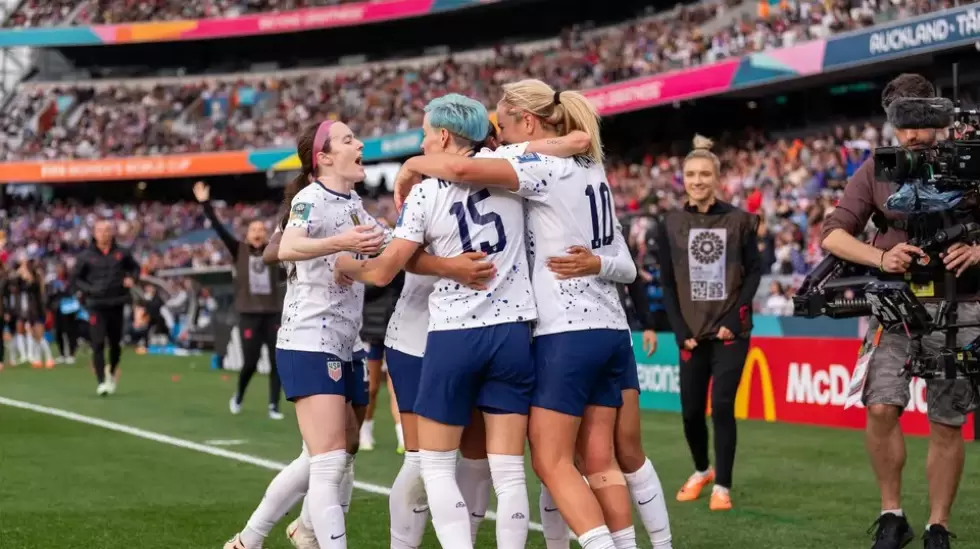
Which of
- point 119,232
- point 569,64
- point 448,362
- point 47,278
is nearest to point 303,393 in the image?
point 448,362

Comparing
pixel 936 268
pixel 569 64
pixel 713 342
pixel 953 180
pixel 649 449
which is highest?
pixel 569 64

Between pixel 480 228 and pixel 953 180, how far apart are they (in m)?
2.08

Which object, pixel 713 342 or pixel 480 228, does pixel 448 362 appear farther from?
pixel 713 342

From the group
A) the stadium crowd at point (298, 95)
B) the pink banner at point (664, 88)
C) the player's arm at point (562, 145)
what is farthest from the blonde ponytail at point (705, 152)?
the stadium crowd at point (298, 95)

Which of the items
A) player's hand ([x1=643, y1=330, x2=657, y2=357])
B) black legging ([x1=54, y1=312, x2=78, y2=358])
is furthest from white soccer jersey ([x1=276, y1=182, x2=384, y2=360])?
black legging ([x1=54, y1=312, x2=78, y2=358])

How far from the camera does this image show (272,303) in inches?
578

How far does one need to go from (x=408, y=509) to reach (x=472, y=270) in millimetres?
1348

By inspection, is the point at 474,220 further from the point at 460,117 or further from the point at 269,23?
the point at 269,23

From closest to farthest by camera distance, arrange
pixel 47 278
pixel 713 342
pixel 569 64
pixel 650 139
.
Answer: pixel 713 342
pixel 650 139
pixel 569 64
pixel 47 278

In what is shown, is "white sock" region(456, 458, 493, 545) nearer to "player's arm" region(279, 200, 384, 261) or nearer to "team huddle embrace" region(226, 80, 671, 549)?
"team huddle embrace" region(226, 80, 671, 549)

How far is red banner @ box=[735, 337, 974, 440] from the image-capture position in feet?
44.2

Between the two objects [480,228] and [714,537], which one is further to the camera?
[714,537]

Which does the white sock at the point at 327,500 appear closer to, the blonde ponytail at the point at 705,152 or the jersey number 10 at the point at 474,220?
the jersey number 10 at the point at 474,220

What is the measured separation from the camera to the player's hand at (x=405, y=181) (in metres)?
5.89
